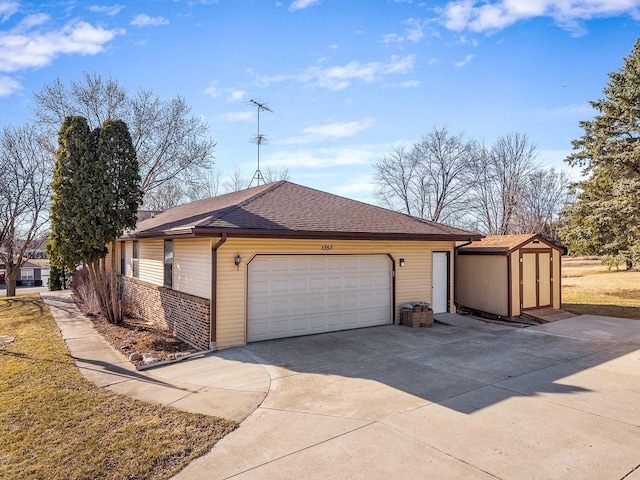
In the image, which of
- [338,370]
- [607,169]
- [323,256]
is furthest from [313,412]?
[607,169]

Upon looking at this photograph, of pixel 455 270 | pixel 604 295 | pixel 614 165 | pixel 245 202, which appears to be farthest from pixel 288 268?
pixel 604 295

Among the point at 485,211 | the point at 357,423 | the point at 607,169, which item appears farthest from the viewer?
the point at 485,211

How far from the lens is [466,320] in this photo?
1214cm

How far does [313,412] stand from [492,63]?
12395 mm

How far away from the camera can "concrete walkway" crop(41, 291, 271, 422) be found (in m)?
5.76

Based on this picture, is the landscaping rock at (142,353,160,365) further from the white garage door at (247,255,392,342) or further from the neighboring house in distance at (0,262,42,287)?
the neighboring house in distance at (0,262,42,287)

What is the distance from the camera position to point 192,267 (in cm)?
987

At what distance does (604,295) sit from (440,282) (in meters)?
11.5

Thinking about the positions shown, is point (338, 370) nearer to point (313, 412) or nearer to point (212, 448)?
point (313, 412)

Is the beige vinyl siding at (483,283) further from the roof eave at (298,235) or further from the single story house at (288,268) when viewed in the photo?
the roof eave at (298,235)

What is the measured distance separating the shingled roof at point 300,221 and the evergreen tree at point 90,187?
117cm

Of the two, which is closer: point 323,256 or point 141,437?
point 141,437

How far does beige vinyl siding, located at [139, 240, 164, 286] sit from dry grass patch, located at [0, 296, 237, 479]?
508 centimetres

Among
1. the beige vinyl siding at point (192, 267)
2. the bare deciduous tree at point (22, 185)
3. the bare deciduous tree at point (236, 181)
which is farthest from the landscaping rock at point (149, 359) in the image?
the bare deciduous tree at point (236, 181)
